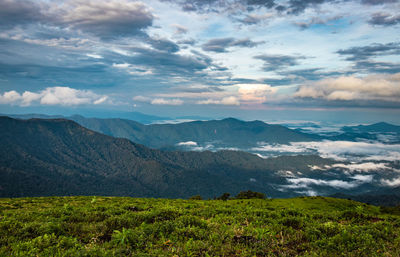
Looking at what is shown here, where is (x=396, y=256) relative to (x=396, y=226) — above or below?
above

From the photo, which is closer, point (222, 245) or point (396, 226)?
point (222, 245)

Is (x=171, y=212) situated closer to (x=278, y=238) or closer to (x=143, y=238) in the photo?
(x=143, y=238)

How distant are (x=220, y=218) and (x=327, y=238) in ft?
17.4

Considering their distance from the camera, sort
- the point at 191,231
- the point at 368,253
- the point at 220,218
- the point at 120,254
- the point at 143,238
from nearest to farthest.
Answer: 1. the point at 120,254
2. the point at 368,253
3. the point at 143,238
4. the point at 191,231
5. the point at 220,218

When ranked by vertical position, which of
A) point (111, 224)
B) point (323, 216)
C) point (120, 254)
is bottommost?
point (323, 216)

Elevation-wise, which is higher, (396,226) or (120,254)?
(120,254)

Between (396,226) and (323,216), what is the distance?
11.7ft

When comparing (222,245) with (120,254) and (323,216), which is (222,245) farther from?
(323,216)

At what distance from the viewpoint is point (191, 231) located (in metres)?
9.51

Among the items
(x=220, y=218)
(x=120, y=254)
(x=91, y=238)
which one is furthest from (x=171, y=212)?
(x=120, y=254)

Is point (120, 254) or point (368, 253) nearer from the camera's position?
point (120, 254)

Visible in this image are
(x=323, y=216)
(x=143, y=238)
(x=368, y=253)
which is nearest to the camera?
(x=368, y=253)

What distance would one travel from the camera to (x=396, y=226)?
441 inches

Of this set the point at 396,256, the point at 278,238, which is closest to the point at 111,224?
the point at 278,238
